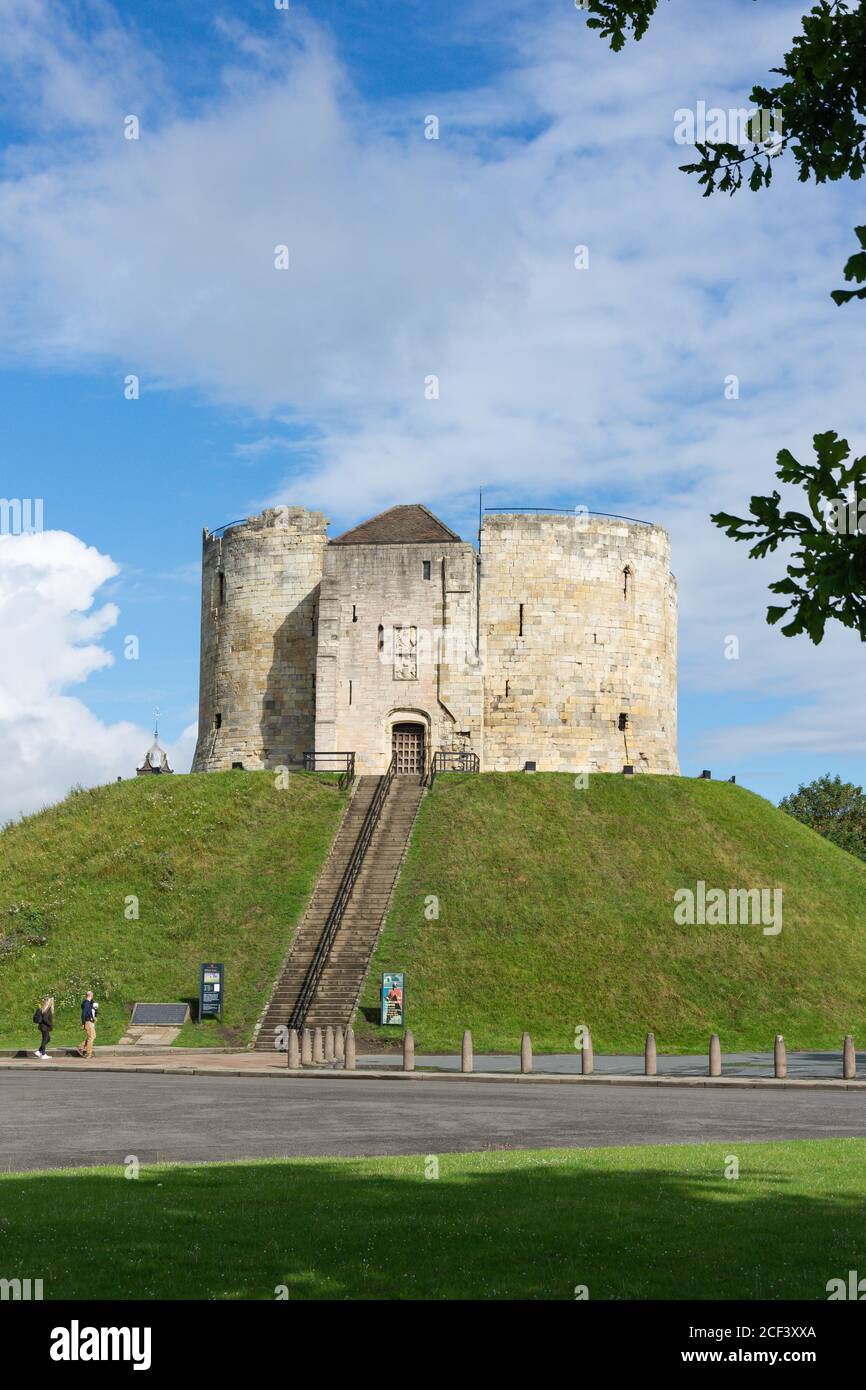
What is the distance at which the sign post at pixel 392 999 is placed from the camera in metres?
36.6

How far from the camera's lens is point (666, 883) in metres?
45.1

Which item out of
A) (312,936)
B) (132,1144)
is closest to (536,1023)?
(312,936)

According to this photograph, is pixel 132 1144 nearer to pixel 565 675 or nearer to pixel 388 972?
pixel 388 972

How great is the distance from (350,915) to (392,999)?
6145mm

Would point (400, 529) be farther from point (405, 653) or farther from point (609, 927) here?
point (609, 927)

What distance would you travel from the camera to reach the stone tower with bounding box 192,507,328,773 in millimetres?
58531

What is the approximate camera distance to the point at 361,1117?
20.7m

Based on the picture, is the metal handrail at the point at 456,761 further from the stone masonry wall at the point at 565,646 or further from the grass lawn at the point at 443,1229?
the grass lawn at the point at 443,1229

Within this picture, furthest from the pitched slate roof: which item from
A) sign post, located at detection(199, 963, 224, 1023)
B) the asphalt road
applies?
the asphalt road

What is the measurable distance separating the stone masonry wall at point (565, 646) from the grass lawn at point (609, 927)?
3865 mm

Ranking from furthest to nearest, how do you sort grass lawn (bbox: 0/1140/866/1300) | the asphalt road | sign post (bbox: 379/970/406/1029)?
sign post (bbox: 379/970/406/1029) < the asphalt road < grass lawn (bbox: 0/1140/866/1300)

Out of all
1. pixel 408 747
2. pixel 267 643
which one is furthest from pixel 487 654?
pixel 267 643

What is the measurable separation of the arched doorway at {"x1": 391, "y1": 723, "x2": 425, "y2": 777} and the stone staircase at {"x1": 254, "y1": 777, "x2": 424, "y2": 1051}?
3.70 m

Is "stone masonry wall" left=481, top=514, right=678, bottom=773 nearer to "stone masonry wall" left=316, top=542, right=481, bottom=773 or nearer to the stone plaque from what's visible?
"stone masonry wall" left=316, top=542, right=481, bottom=773
